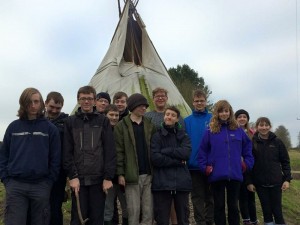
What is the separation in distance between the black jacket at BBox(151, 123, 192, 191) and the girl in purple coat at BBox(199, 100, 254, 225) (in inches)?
19.1

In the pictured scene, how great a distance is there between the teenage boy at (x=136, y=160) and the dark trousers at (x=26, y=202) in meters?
0.80

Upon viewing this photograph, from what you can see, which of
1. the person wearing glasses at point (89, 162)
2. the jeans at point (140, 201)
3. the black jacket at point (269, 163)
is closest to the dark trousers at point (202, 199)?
the black jacket at point (269, 163)

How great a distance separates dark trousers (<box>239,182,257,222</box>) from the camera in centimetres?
549

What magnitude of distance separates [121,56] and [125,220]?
19.0 feet

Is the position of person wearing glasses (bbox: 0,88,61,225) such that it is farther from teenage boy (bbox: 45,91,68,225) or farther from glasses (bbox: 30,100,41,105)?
teenage boy (bbox: 45,91,68,225)

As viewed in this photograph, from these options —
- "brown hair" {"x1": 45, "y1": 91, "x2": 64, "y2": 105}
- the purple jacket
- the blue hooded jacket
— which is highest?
"brown hair" {"x1": 45, "y1": 91, "x2": 64, "y2": 105}

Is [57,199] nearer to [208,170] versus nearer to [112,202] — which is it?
[112,202]

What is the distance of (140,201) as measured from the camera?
409 centimetres

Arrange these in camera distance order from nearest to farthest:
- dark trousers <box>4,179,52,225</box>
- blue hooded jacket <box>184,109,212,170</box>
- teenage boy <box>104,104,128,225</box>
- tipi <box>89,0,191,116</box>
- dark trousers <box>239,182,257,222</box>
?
1. dark trousers <box>4,179,52,225</box>
2. teenage boy <box>104,104,128,225</box>
3. blue hooded jacket <box>184,109,212,170</box>
4. dark trousers <box>239,182,257,222</box>
5. tipi <box>89,0,191,116</box>

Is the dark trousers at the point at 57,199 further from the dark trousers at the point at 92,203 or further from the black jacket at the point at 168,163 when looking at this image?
the black jacket at the point at 168,163

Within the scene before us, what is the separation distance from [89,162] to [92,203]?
0.43 meters

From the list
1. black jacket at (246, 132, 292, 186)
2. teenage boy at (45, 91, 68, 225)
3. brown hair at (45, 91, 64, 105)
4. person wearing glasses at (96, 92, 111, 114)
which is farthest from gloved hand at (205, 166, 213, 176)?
brown hair at (45, 91, 64, 105)

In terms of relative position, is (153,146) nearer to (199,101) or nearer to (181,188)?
(181,188)

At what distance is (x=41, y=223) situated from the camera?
12.1 ft
